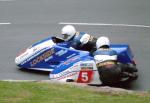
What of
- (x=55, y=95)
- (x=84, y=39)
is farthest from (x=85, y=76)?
(x=55, y=95)

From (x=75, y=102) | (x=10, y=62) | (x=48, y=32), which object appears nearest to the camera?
(x=75, y=102)

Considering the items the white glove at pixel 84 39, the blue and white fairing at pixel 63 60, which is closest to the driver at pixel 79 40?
the white glove at pixel 84 39

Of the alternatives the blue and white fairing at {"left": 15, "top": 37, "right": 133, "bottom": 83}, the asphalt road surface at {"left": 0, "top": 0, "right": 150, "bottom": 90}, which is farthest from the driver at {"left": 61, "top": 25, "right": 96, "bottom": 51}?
the asphalt road surface at {"left": 0, "top": 0, "right": 150, "bottom": 90}

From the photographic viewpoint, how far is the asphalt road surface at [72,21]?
16812 mm

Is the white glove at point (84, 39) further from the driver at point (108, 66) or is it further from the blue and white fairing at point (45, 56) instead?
the driver at point (108, 66)

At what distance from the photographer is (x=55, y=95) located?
1245 centimetres

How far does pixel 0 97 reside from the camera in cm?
1215

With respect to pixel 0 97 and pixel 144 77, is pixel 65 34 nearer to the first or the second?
pixel 144 77

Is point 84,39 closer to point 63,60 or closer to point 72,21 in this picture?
point 63,60

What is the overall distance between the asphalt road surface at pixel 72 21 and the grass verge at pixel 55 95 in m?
2.57

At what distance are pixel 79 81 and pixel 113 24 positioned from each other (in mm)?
6721

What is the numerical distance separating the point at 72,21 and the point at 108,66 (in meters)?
7.19

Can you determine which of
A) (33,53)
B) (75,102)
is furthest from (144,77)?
(75,102)

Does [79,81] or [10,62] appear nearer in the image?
[79,81]
